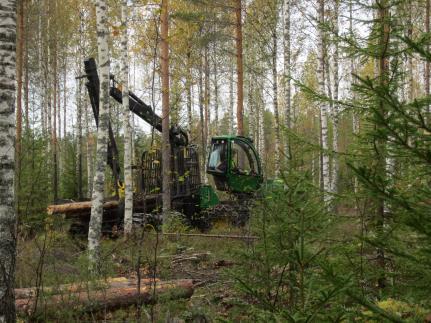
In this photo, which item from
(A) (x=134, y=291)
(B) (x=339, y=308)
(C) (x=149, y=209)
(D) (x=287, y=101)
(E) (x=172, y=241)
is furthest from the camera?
(D) (x=287, y=101)

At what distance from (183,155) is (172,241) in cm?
348

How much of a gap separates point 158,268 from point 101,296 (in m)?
3.09

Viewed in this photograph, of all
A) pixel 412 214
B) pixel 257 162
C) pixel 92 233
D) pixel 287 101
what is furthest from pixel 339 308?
pixel 287 101

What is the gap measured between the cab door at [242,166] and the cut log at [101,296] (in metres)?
7.70

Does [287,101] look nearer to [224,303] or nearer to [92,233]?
[92,233]

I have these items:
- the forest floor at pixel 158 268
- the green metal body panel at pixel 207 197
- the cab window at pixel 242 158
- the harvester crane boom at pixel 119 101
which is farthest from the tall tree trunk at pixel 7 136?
the green metal body panel at pixel 207 197

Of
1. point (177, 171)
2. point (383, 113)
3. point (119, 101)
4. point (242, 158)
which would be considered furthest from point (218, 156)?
point (383, 113)

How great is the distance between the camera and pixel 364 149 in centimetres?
429

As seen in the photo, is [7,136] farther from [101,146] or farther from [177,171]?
[177,171]

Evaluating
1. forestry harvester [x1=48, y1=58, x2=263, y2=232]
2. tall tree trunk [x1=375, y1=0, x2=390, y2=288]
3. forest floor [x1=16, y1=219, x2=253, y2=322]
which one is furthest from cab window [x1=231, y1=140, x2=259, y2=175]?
tall tree trunk [x1=375, y1=0, x2=390, y2=288]

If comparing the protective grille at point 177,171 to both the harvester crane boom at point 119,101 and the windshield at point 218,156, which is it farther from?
the windshield at point 218,156

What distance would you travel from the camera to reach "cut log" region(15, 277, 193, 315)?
508 cm

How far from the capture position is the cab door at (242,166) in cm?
1390

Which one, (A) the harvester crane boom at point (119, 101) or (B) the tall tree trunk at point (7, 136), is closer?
(B) the tall tree trunk at point (7, 136)
